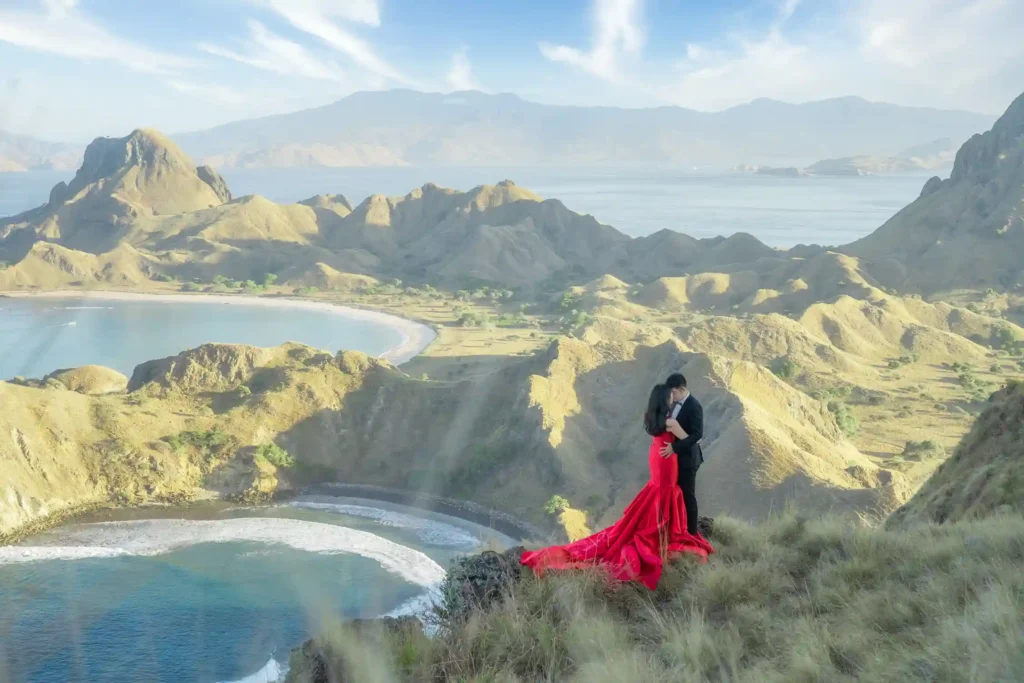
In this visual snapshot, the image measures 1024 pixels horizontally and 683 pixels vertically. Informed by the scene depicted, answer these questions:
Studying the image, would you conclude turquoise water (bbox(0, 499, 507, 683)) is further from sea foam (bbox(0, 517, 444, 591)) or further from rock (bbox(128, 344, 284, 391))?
rock (bbox(128, 344, 284, 391))

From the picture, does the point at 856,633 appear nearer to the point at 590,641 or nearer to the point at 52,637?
the point at 590,641

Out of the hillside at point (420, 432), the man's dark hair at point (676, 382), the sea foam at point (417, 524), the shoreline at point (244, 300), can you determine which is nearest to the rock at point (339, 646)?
the man's dark hair at point (676, 382)

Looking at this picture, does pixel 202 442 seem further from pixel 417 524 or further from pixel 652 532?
pixel 652 532

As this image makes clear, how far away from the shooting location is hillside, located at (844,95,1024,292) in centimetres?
5472

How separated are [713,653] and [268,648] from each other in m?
12.9

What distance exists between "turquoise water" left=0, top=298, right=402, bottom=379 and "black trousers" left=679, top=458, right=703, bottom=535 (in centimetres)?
4108

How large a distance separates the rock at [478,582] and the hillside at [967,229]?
56.0 m

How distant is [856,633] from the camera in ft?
13.1

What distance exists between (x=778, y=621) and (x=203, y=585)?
54.3 ft

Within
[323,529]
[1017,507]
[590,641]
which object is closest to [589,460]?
[323,529]

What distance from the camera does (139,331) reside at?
54594 mm

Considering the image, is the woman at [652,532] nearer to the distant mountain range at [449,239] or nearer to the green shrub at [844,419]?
the green shrub at [844,419]

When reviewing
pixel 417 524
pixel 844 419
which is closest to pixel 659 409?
pixel 417 524

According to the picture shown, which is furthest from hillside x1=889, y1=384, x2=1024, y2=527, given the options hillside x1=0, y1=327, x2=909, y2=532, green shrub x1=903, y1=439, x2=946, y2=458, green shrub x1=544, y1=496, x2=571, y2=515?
green shrub x1=903, y1=439, x2=946, y2=458
